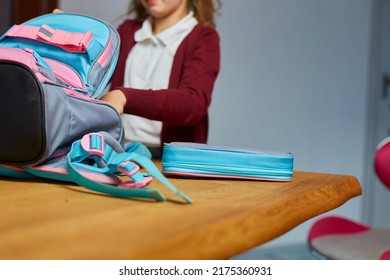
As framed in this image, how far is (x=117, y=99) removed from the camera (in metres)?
0.94

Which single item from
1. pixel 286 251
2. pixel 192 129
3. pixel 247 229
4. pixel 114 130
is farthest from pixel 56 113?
pixel 286 251

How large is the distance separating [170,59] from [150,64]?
0.05 m

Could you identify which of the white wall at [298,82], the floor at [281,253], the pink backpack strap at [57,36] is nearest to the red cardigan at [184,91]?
the pink backpack strap at [57,36]

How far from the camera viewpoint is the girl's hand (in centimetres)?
92

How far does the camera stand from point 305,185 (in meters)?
0.75

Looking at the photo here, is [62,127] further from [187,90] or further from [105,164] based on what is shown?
[187,90]

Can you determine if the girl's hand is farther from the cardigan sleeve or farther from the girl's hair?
the girl's hair

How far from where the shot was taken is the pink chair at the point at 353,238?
0.96m

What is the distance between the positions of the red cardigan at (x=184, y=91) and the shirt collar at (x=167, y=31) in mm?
28

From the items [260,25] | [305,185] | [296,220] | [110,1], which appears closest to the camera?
[296,220]

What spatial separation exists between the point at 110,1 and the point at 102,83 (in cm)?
126

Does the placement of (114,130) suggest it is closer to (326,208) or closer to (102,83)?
(102,83)

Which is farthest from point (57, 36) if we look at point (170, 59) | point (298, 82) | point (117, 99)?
point (298, 82)

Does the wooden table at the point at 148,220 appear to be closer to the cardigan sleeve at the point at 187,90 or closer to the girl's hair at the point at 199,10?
the cardigan sleeve at the point at 187,90
